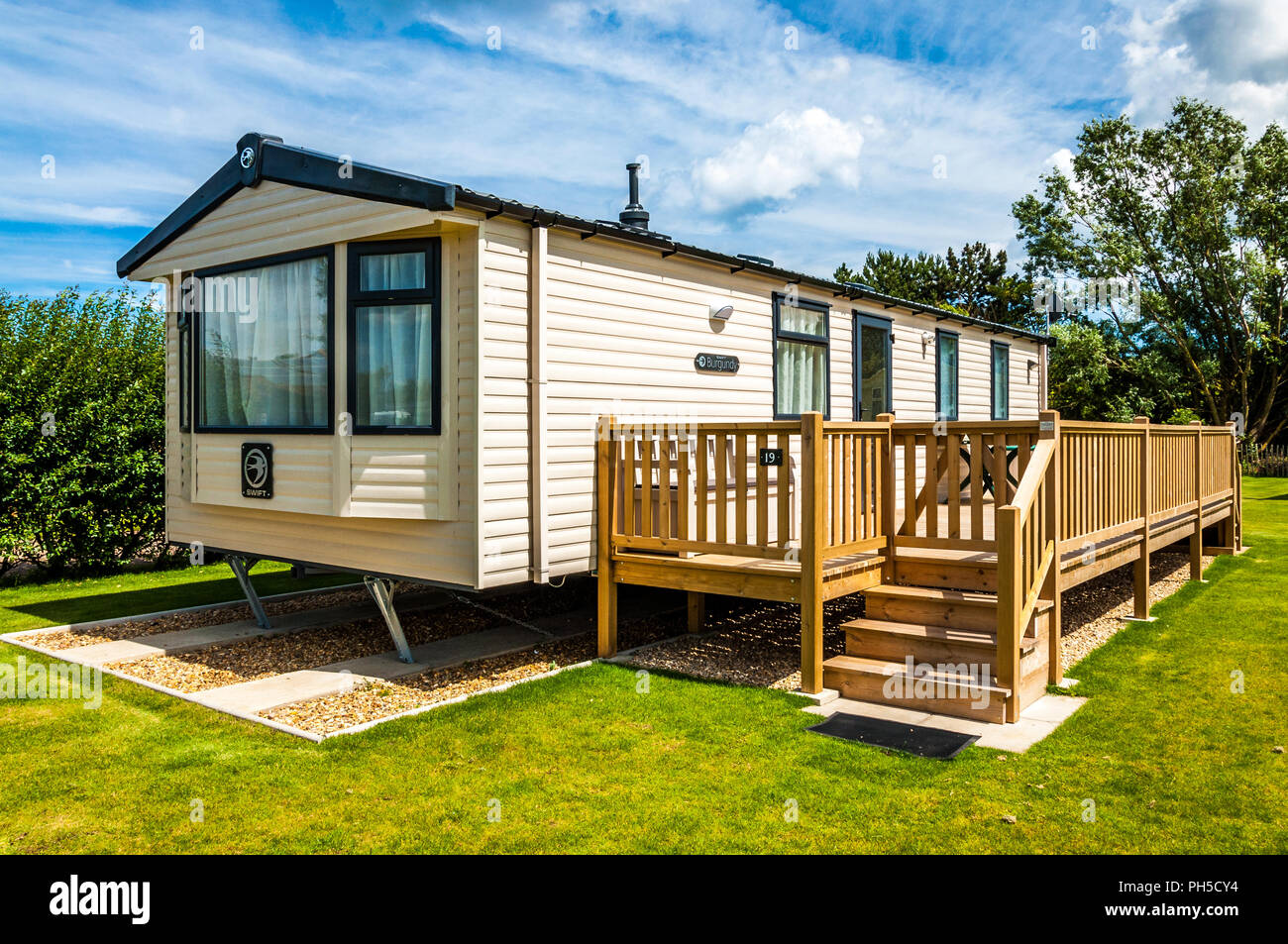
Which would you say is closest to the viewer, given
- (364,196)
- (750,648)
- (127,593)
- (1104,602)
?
(364,196)

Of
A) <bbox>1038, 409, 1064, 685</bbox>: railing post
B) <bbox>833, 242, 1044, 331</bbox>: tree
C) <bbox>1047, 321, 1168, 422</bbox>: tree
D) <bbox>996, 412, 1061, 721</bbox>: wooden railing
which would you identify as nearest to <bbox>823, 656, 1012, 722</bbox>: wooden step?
<bbox>996, 412, 1061, 721</bbox>: wooden railing

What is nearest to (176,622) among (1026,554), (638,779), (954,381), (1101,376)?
(638,779)

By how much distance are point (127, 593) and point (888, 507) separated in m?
7.95

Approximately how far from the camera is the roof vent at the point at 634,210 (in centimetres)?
842

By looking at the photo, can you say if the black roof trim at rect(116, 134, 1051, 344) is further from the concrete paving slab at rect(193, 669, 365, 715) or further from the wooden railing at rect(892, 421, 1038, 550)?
the concrete paving slab at rect(193, 669, 365, 715)

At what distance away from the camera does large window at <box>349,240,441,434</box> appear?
18.9 feet

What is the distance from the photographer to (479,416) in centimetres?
553

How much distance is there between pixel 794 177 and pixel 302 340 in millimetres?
12000

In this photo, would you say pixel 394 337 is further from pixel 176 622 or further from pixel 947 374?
pixel 947 374

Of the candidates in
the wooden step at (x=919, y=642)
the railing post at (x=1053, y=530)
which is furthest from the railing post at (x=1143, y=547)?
the wooden step at (x=919, y=642)

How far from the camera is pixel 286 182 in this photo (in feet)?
20.6

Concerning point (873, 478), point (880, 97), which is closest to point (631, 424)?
point (873, 478)
